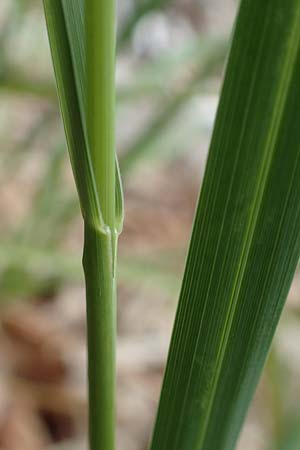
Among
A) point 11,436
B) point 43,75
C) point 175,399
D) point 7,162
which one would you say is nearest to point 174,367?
point 175,399

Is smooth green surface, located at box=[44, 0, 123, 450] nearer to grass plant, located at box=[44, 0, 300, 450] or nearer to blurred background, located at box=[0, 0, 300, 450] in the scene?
grass plant, located at box=[44, 0, 300, 450]

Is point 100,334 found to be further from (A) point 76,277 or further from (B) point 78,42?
(A) point 76,277

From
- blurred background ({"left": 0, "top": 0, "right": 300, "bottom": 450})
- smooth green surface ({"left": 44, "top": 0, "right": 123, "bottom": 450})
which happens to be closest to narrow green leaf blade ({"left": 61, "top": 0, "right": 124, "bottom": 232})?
smooth green surface ({"left": 44, "top": 0, "right": 123, "bottom": 450})

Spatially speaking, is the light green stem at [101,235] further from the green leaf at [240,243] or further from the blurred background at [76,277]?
the blurred background at [76,277]

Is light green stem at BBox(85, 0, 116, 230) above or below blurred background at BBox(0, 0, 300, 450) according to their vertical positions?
above

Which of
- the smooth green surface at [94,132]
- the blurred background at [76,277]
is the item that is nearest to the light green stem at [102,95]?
the smooth green surface at [94,132]
